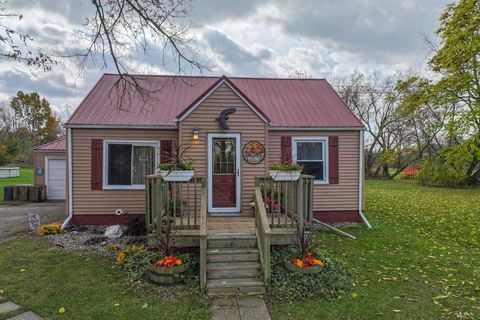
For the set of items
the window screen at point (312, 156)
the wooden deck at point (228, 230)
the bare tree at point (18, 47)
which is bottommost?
the wooden deck at point (228, 230)

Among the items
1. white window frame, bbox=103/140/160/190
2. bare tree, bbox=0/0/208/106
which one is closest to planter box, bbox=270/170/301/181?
bare tree, bbox=0/0/208/106

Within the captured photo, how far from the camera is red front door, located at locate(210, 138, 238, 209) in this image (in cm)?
789

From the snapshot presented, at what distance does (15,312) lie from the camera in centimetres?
385

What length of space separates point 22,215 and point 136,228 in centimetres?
556

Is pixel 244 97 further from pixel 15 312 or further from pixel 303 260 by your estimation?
pixel 15 312

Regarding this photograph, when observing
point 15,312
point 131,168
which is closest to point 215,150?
point 131,168

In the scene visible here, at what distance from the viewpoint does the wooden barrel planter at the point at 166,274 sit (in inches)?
183

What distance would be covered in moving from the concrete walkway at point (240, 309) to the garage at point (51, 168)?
39.8 ft

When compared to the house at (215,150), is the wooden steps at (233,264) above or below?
below

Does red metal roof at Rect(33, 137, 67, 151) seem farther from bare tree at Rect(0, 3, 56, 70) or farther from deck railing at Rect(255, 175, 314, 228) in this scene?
deck railing at Rect(255, 175, 314, 228)

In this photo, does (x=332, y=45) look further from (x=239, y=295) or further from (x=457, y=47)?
(x=239, y=295)

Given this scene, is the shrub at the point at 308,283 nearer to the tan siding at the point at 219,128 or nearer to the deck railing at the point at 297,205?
the deck railing at the point at 297,205

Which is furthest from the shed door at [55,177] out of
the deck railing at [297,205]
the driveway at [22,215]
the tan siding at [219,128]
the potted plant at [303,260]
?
the potted plant at [303,260]

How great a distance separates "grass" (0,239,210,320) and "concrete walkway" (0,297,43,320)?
71mm
